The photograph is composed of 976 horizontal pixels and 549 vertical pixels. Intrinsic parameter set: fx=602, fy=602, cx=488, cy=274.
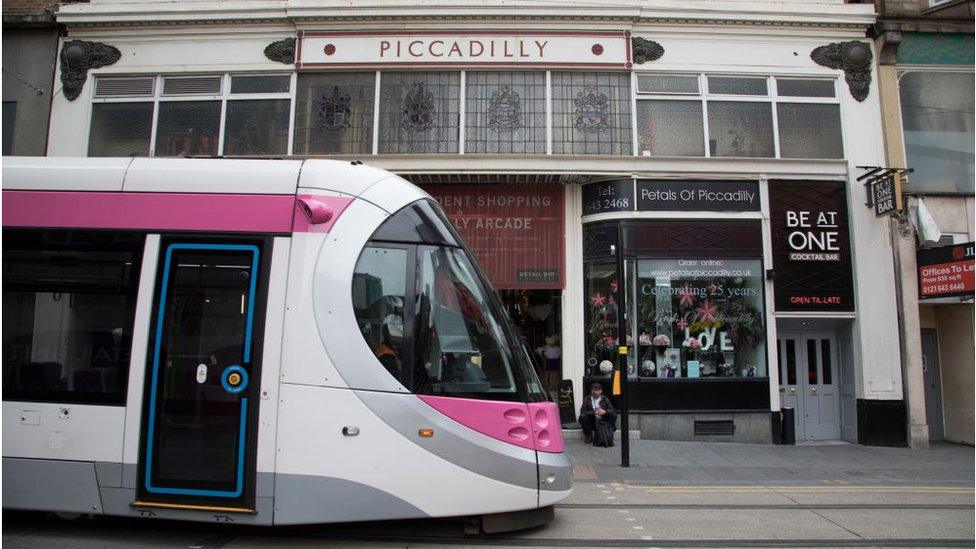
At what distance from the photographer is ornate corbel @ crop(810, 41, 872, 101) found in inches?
488

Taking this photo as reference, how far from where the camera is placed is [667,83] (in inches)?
496

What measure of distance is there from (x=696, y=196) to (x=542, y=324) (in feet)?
13.6

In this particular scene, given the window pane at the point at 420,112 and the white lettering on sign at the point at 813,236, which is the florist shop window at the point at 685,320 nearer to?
the white lettering on sign at the point at 813,236

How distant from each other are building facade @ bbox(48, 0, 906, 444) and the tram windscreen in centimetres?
696

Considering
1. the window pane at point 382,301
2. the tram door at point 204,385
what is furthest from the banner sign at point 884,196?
the tram door at point 204,385

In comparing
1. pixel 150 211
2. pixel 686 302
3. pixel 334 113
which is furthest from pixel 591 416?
pixel 150 211

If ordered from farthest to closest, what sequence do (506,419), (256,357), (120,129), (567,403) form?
(120,129), (567,403), (506,419), (256,357)

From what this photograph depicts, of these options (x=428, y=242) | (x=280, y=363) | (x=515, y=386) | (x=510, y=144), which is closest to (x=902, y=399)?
(x=510, y=144)

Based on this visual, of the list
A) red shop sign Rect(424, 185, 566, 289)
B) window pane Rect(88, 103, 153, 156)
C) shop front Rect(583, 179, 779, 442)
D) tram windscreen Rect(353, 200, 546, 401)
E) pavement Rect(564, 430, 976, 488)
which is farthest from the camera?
window pane Rect(88, 103, 153, 156)

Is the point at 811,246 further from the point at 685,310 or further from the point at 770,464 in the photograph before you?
the point at 770,464

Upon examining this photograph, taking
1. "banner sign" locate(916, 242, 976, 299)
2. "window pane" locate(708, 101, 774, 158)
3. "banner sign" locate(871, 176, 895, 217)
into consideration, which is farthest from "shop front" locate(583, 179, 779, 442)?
"banner sign" locate(916, 242, 976, 299)

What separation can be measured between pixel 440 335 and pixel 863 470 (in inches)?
311

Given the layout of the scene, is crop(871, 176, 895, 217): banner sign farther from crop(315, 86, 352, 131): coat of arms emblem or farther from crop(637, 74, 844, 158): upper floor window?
crop(315, 86, 352, 131): coat of arms emblem

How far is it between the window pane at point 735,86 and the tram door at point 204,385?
428 inches
